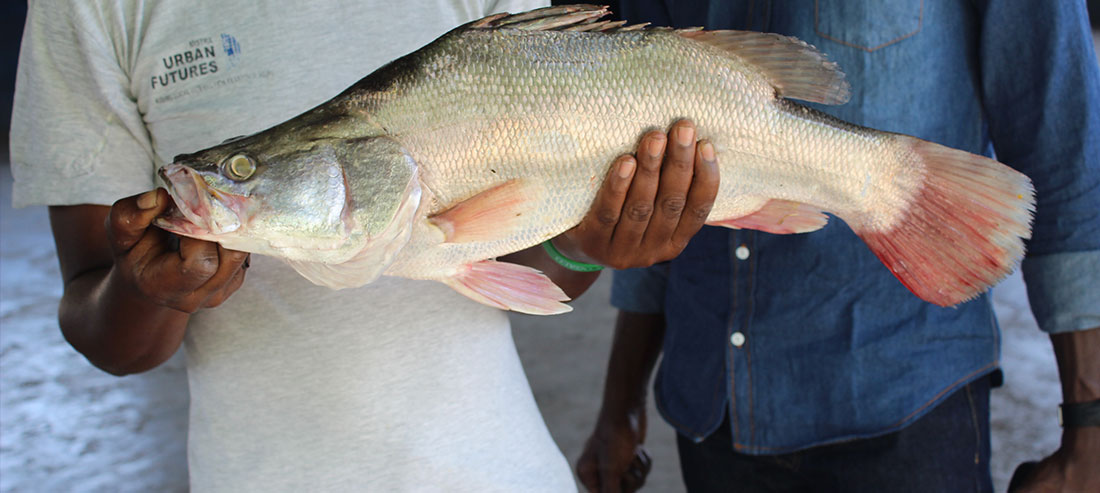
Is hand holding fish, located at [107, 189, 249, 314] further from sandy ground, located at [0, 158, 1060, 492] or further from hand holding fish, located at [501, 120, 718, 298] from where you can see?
sandy ground, located at [0, 158, 1060, 492]

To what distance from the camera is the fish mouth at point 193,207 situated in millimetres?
979

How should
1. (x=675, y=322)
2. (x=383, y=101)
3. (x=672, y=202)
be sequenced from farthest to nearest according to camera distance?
(x=675, y=322)
(x=672, y=202)
(x=383, y=101)

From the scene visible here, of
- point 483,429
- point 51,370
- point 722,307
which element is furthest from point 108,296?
point 51,370

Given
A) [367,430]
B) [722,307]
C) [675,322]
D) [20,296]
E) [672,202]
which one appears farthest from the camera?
[20,296]

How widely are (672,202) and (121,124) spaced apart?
2.77 feet

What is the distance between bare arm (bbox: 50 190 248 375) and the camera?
1008 millimetres

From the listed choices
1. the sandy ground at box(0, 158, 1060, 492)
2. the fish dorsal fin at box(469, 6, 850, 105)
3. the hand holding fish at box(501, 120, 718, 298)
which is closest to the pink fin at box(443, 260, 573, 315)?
the hand holding fish at box(501, 120, 718, 298)

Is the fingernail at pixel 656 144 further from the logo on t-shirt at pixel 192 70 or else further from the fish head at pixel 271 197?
the logo on t-shirt at pixel 192 70

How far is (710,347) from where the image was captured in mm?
1922

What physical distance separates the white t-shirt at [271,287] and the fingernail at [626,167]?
15.1 inches

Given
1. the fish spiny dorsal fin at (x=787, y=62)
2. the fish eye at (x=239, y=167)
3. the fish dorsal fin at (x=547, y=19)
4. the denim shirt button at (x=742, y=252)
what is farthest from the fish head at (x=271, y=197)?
the denim shirt button at (x=742, y=252)

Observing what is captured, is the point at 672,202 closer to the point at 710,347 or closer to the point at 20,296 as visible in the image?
the point at 710,347

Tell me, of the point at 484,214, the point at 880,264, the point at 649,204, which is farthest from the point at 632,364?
the point at 484,214

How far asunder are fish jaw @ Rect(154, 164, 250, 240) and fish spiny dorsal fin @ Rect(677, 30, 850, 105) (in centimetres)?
65
